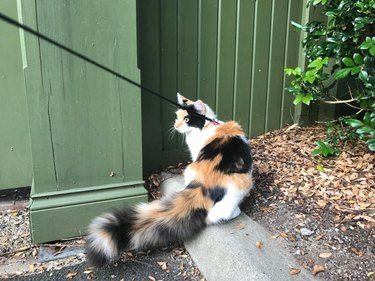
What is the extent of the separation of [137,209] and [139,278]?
18.7 inches

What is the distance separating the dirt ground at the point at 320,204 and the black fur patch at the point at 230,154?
1.32 feet

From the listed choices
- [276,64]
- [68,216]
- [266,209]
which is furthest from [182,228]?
[276,64]

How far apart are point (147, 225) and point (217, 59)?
1946mm

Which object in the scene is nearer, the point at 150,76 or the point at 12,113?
the point at 12,113

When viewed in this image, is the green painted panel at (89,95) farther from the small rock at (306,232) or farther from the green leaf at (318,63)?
the green leaf at (318,63)

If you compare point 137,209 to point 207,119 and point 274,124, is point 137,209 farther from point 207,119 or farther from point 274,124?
point 274,124

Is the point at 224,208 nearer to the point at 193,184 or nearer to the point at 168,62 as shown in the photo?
the point at 193,184

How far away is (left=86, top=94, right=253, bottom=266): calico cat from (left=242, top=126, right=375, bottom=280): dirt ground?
380 mm

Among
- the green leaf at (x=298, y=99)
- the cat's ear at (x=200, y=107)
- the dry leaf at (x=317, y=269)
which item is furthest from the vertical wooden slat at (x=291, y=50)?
the dry leaf at (x=317, y=269)

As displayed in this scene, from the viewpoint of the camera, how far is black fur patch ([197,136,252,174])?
2.58 metres

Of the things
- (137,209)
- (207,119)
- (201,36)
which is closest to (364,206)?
(207,119)

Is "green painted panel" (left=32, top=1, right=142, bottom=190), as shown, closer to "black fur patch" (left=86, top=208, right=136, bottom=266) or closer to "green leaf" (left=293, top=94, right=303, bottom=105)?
"black fur patch" (left=86, top=208, right=136, bottom=266)

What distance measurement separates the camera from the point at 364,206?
2600mm

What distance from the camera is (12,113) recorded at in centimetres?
314
